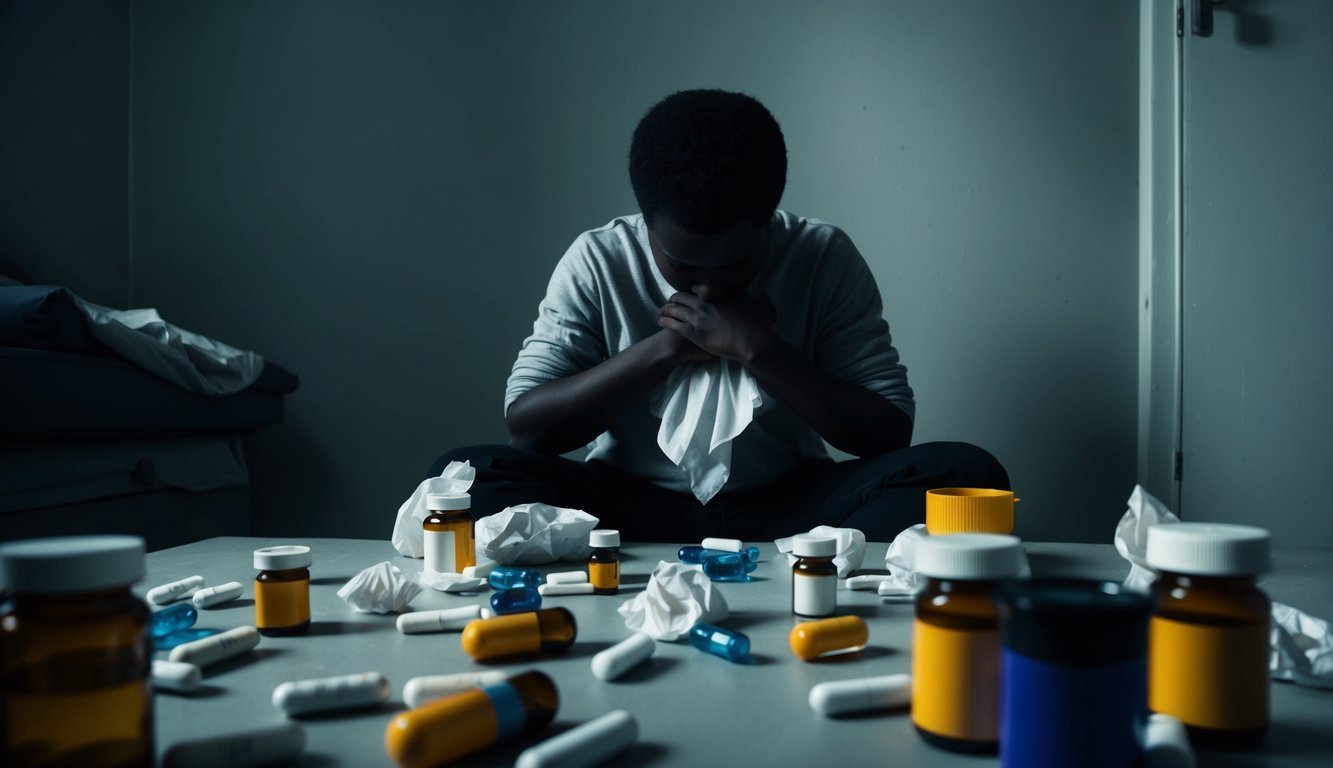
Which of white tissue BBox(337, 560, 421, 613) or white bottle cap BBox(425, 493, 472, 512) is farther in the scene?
white bottle cap BBox(425, 493, 472, 512)

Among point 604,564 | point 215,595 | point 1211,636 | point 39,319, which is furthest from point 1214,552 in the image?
point 39,319

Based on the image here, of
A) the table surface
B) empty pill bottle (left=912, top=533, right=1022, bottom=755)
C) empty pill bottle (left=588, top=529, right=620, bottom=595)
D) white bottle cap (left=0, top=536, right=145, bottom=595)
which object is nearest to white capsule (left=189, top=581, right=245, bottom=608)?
the table surface

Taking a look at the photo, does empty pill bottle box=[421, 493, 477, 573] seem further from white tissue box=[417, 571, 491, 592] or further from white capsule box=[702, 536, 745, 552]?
white capsule box=[702, 536, 745, 552]

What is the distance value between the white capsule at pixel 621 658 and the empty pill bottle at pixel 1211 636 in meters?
0.32

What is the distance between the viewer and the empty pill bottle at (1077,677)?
1.32 ft

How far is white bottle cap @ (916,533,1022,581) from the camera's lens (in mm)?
466

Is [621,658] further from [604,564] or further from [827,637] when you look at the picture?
[604,564]

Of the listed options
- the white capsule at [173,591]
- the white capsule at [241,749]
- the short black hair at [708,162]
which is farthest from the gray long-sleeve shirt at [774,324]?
the white capsule at [241,749]

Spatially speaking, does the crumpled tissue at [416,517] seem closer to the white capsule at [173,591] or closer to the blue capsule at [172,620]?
the white capsule at [173,591]

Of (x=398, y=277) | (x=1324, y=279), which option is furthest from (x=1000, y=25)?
(x=398, y=277)

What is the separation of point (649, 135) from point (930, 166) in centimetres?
100

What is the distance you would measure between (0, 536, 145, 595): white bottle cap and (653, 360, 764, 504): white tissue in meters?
1.04

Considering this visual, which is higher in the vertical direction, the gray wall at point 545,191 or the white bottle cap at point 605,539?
the gray wall at point 545,191

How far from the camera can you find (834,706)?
543 mm
